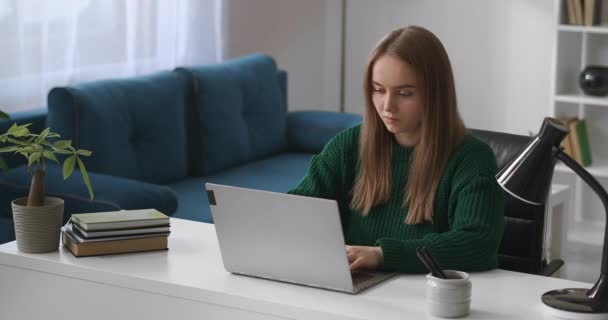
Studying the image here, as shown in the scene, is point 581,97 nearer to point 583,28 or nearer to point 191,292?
point 583,28

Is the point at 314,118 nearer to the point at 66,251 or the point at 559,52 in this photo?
the point at 559,52

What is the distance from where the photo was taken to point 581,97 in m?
4.88

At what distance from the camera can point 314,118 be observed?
16.3 ft

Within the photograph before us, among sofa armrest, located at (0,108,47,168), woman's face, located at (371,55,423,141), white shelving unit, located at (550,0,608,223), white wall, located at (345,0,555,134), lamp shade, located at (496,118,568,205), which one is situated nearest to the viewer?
lamp shade, located at (496,118,568,205)

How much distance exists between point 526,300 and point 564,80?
3.24 m

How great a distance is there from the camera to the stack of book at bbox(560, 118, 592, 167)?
4.95 meters

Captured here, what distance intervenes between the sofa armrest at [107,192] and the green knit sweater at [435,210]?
1038mm

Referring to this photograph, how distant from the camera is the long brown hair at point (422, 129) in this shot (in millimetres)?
2256

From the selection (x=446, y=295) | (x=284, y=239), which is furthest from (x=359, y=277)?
(x=446, y=295)

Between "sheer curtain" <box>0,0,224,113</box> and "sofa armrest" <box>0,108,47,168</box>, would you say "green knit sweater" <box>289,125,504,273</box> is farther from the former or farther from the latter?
"sheer curtain" <box>0,0,224,113</box>

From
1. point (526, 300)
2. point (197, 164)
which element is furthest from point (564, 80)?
point (526, 300)

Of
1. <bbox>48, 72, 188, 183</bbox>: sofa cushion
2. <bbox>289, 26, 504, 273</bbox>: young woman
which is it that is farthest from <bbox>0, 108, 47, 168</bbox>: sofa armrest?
<bbox>289, 26, 504, 273</bbox>: young woman

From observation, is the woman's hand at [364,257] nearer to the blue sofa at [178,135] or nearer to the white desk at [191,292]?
the white desk at [191,292]

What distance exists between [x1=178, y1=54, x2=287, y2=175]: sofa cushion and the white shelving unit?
1.33 meters
